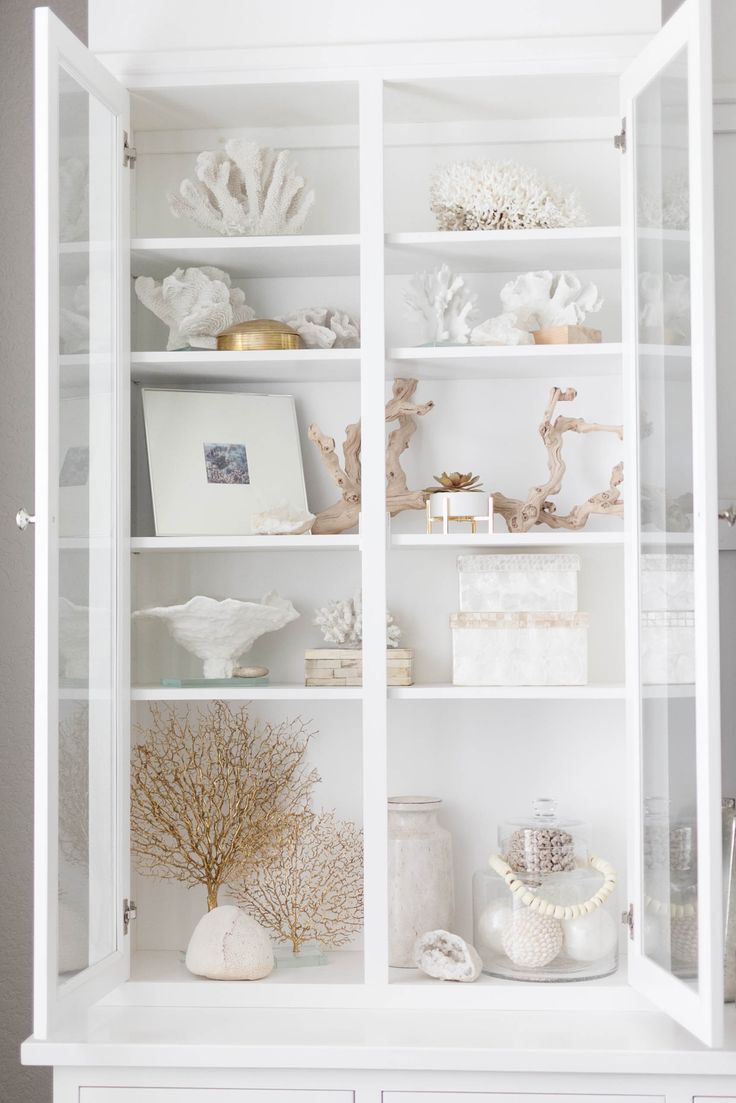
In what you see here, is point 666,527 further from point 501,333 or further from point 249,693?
point 249,693

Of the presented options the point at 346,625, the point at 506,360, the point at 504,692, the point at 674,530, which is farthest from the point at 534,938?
the point at 506,360

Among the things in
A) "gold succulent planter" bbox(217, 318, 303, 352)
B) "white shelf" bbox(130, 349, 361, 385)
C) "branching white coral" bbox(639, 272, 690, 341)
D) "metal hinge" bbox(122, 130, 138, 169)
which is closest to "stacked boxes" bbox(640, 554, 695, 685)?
"branching white coral" bbox(639, 272, 690, 341)

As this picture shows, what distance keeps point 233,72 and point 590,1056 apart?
72.5 inches

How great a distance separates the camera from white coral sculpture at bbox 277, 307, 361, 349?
85.0 inches

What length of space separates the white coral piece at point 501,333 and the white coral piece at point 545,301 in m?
0.03

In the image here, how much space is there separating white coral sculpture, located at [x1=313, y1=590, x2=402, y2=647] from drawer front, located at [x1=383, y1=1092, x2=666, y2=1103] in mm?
804

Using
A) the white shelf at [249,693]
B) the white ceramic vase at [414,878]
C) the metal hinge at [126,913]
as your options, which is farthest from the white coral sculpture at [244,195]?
the metal hinge at [126,913]

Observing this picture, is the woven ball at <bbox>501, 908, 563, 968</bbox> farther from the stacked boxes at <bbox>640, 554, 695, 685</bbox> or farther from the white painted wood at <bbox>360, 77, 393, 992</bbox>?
the stacked boxes at <bbox>640, 554, 695, 685</bbox>

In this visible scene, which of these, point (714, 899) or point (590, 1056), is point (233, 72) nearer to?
point (714, 899)

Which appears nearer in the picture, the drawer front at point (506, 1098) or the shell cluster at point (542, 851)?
→ the drawer front at point (506, 1098)

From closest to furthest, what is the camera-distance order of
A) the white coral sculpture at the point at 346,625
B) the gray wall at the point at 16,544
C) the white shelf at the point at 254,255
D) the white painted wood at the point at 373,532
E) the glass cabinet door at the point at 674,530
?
the glass cabinet door at the point at 674,530 → the white painted wood at the point at 373,532 → the white shelf at the point at 254,255 → the white coral sculpture at the point at 346,625 → the gray wall at the point at 16,544

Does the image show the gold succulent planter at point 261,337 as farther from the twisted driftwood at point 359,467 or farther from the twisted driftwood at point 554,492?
the twisted driftwood at point 554,492

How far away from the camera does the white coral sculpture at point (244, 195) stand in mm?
2115

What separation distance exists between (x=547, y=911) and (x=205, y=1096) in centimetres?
66
